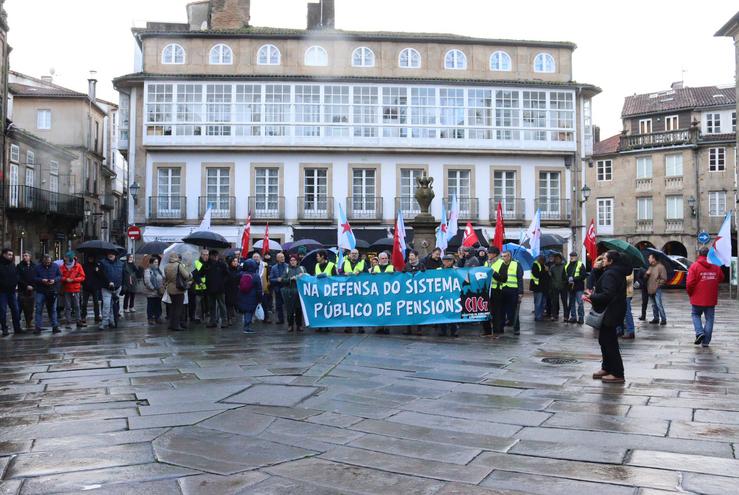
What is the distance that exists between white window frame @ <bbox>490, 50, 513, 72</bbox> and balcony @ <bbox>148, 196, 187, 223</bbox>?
1645 centimetres

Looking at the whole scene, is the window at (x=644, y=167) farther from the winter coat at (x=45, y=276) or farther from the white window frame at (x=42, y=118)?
the winter coat at (x=45, y=276)

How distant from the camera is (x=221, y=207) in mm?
34781

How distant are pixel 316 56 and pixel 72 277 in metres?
22.7

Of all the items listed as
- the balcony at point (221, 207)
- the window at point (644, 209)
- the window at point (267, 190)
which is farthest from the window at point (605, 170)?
the balcony at point (221, 207)

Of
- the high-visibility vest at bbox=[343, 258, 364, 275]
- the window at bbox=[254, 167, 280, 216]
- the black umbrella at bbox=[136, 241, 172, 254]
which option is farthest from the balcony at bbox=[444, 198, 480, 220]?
the high-visibility vest at bbox=[343, 258, 364, 275]

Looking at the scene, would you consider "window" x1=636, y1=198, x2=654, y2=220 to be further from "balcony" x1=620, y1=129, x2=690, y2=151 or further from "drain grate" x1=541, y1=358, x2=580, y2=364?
"drain grate" x1=541, y1=358, x2=580, y2=364

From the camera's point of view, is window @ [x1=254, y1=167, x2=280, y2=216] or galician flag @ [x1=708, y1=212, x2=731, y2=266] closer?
galician flag @ [x1=708, y1=212, x2=731, y2=266]

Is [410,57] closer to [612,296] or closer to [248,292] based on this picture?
[248,292]

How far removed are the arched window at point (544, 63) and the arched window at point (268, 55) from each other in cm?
1289

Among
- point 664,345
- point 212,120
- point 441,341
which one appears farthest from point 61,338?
point 212,120

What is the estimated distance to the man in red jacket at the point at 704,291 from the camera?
40.0 ft

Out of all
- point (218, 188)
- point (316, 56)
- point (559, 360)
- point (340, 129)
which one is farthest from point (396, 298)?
point (316, 56)

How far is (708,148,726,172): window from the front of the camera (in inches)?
1891

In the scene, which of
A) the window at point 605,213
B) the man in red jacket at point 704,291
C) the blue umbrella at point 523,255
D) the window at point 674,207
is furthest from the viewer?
the window at point 605,213
